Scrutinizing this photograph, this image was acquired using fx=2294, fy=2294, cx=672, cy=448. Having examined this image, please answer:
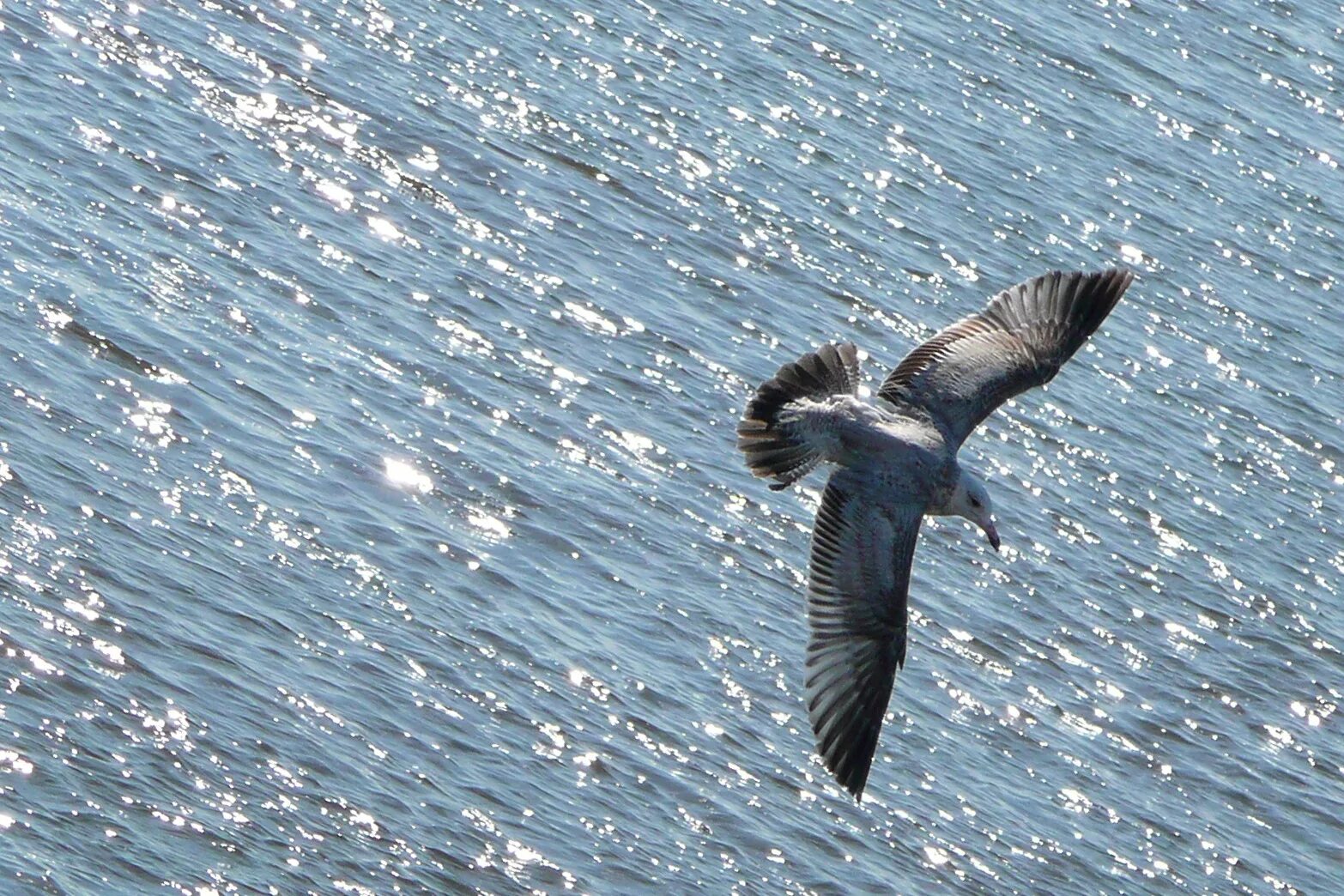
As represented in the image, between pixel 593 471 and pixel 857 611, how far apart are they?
3.58m

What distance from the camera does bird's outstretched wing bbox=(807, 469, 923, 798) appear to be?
10133 mm

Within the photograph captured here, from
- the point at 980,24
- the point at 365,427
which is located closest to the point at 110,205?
the point at 365,427

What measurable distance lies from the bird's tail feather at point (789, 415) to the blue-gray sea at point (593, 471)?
6.81 feet

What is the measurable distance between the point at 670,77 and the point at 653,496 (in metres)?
6.33

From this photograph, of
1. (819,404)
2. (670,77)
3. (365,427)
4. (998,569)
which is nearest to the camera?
(819,404)

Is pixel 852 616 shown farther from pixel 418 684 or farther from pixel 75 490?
pixel 75 490

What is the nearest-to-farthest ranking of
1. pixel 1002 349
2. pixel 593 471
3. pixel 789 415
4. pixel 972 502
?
pixel 789 415 < pixel 972 502 < pixel 1002 349 < pixel 593 471

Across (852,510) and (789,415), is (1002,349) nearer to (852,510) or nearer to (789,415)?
(852,510)

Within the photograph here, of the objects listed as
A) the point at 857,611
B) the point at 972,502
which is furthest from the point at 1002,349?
the point at 857,611

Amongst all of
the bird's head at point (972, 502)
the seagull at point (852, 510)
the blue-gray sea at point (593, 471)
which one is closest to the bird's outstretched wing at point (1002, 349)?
the seagull at point (852, 510)

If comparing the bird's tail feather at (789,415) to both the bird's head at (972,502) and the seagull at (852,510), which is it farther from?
the bird's head at (972,502)

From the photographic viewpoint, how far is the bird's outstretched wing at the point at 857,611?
33.2 ft

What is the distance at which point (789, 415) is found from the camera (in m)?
10.0

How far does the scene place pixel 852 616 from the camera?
10.3 meters
